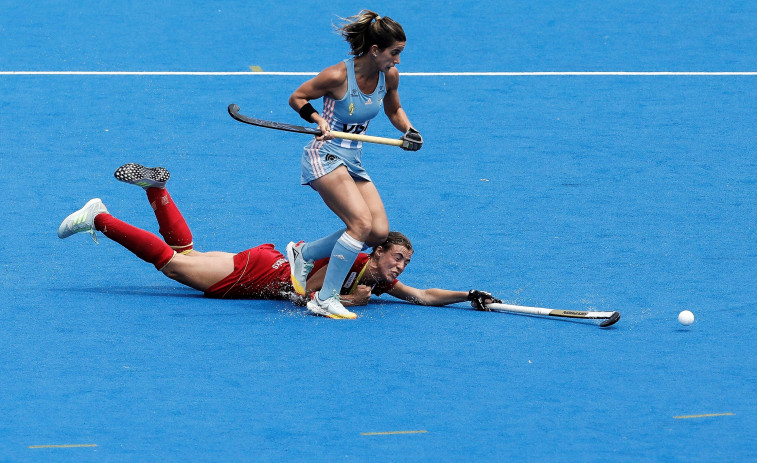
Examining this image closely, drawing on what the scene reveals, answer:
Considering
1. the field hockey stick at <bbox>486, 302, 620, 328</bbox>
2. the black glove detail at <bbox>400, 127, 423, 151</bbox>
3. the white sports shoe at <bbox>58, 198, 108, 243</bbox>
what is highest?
the black glove detail at <bbox>400, 127, 423, 151</bbox>

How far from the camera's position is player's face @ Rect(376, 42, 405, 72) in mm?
7348

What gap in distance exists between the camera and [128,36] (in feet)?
Answer: 44.0

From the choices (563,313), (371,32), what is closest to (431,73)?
(371,32)

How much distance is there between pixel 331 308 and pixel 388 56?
1.55m

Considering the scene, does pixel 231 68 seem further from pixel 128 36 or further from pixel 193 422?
pixel 193 422

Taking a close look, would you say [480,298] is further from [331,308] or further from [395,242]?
[331,308]

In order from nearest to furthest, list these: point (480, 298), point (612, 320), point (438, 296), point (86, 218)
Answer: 1. point (612, 320)
2. point (480, 298)
3. point (438, 296)
4. point (86, 218)

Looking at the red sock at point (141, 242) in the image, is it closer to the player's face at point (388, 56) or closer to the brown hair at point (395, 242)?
the brown hair at point (395, 242)

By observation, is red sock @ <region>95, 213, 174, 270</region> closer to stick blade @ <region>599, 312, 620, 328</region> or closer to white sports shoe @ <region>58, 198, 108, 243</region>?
white sports shoe @ <region>58, 198, 108, 243</region>

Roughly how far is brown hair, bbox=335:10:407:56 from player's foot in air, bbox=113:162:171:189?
1.49m

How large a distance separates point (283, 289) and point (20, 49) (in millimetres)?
6445

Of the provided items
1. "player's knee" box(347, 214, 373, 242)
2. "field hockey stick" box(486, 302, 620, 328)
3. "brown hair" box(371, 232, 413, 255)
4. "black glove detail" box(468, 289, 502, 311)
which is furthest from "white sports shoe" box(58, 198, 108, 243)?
"field hockey stick" box(486, 302, 620, 328)

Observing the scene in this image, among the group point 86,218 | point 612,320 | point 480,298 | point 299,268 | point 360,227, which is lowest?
point 86,218

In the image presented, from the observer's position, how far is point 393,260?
24.5ft
